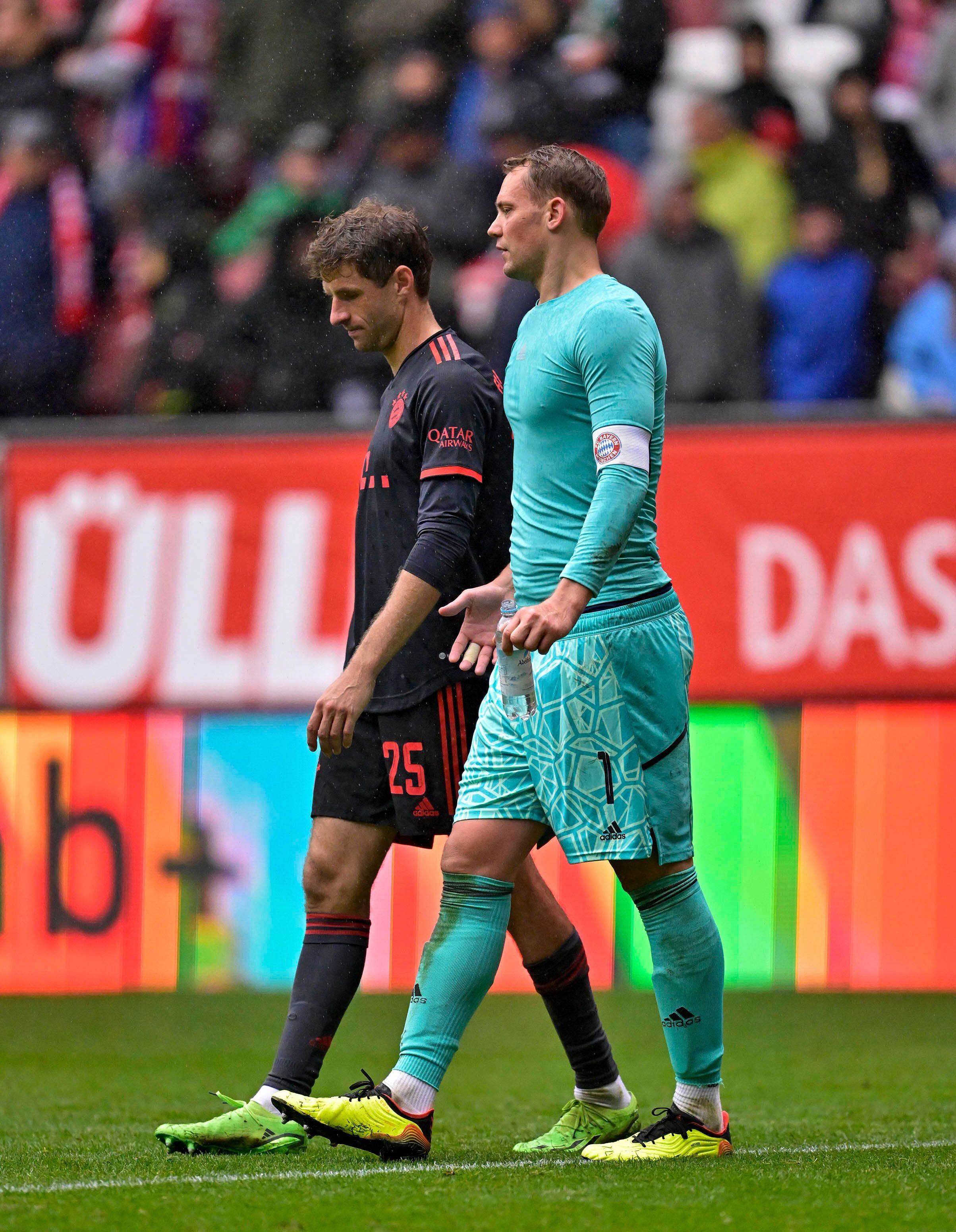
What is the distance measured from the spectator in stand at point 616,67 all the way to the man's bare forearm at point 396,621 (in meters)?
7.00

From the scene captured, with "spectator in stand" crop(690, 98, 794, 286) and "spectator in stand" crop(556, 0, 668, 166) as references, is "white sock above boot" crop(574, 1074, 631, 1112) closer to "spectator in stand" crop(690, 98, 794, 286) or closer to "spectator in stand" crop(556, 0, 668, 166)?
"spectator in stand" crop(690, 98, 794, 286)

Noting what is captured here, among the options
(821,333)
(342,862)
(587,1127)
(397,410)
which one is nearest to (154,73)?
(821,333)

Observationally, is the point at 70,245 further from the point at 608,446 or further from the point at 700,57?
the point at 608,446

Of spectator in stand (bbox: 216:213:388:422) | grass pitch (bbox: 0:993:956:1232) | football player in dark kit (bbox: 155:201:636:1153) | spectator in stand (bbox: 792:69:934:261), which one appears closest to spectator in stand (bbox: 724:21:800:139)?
spectator in stand (bbox: 792:69:934:261)

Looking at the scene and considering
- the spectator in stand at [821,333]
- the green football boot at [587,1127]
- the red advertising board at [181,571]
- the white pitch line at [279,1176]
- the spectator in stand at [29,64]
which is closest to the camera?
the white pitch line at [279,1176]

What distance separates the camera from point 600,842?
3.58 meters

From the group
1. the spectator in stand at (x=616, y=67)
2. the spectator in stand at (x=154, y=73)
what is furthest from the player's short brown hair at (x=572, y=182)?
the spectator in stand at (x=154, y=73)

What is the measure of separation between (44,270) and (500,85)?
274cm

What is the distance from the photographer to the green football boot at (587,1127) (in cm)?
397

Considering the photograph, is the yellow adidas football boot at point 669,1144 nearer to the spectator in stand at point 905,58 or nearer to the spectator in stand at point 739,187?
the spectator in stand at point 739,187

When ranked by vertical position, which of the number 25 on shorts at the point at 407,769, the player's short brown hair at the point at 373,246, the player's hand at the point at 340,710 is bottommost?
the number 25 on shorts at the point at 407,769

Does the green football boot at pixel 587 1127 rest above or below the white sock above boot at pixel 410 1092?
below

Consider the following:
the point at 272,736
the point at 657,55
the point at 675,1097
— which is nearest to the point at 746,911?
the point at 272,736

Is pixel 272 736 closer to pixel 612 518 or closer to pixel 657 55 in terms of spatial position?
pixel 612 518
